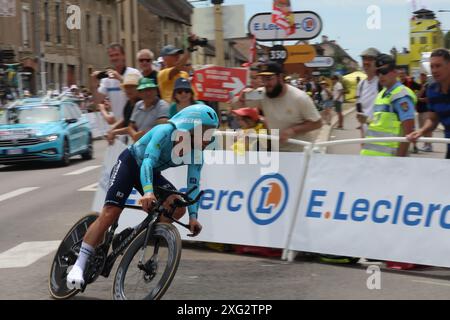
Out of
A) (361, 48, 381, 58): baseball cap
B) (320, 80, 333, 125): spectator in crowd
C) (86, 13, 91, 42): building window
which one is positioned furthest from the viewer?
(86, 13, 91, 42): building window

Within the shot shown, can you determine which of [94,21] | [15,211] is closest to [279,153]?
[15,211]

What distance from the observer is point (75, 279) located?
6566mm

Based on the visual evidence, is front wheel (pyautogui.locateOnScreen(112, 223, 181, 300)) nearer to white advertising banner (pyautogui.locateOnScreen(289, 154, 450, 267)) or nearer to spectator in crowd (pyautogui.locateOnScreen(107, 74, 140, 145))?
white advertising banner (pyautogui.locateOnScreen(289, 154, 450, 267))

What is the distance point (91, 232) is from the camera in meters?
6.68

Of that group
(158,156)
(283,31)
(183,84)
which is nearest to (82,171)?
(283,31)

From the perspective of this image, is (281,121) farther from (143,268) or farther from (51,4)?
(51,4)

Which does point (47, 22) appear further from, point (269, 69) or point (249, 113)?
point (269, 69)

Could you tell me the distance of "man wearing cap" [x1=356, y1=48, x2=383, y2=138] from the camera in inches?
417

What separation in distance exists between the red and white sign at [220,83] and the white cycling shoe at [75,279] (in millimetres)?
6378

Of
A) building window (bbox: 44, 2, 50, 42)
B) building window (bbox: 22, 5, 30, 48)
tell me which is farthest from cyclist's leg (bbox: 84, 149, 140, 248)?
building window (bbox: 44, 2, 50, 42)

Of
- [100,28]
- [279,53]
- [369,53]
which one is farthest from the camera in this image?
[100,28]

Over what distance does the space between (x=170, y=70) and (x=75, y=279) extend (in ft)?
15.5

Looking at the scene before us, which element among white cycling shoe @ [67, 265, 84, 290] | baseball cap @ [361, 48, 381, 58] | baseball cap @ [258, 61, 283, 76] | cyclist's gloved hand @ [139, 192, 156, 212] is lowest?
white cycling shoe @ [67, 265, 84, 290]

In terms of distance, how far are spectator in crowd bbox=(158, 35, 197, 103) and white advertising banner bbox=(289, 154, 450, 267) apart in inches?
110
